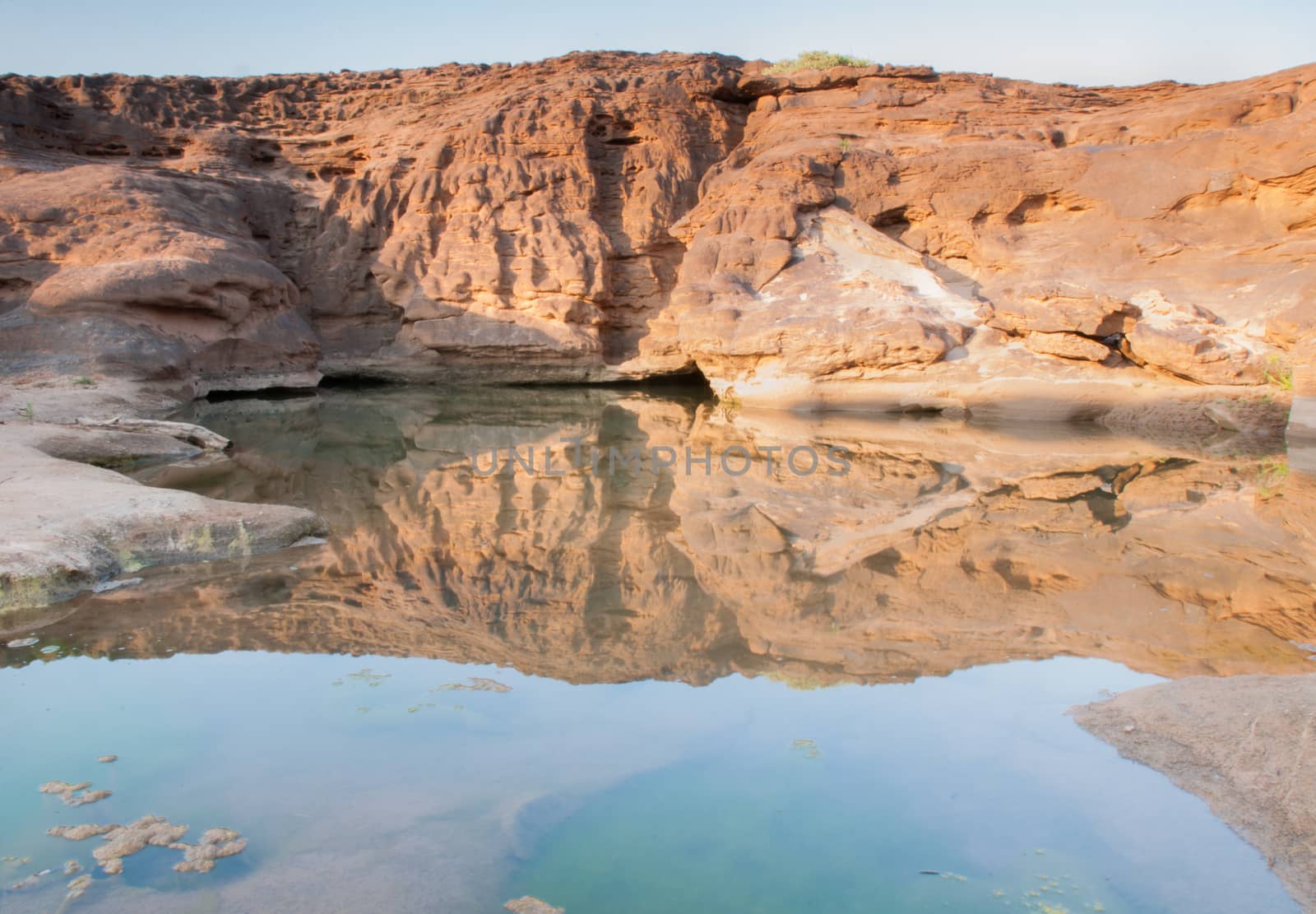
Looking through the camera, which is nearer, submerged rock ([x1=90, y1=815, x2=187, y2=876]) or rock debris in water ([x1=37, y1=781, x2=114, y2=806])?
submerged rock ([x1=90, y1=815, x2=187, y2=876])

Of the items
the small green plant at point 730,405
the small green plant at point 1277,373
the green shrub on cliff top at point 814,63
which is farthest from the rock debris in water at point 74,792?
the green shrub on cliff top at point 814,63

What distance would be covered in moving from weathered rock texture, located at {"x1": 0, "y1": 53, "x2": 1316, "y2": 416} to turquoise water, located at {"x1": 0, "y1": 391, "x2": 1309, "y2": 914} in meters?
7.04

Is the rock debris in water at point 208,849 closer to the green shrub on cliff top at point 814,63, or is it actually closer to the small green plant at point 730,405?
the small green plant at point 730,405

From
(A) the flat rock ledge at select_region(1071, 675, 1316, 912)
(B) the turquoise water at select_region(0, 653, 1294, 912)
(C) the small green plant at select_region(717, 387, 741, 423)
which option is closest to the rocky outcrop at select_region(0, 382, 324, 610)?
(B) the turquoise water at select_region(0, 653, 1294, 912)

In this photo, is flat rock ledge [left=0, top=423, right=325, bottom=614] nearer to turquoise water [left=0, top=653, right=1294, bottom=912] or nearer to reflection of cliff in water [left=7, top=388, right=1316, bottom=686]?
reflection of cliff in water [left=7, top=388, right=1316, bottom=686]

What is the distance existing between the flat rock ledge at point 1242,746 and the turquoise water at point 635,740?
0.08 m

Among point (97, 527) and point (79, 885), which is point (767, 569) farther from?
point (97, 527)

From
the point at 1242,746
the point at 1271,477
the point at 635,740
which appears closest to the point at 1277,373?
the point at 1271,477

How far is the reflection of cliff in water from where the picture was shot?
449cm

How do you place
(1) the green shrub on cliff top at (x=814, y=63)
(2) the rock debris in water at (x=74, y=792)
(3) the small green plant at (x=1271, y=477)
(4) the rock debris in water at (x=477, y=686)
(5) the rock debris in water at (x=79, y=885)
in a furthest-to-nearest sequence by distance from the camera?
(1) the green shrub on cliff top at (x=814, y=63) → (3) the small green plant at (x=1271, y=477) → (4) the rock debris in water at (x=477, y=686) → (2) the rock debris in water at (x=74, y=792) → (5) the rock debris in water at (x=79, y=885)

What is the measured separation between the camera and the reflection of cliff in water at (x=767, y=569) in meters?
4.49

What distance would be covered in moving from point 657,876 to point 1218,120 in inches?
641

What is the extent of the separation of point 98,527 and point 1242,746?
20.4 feet

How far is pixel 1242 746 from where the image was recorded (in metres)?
3.09
